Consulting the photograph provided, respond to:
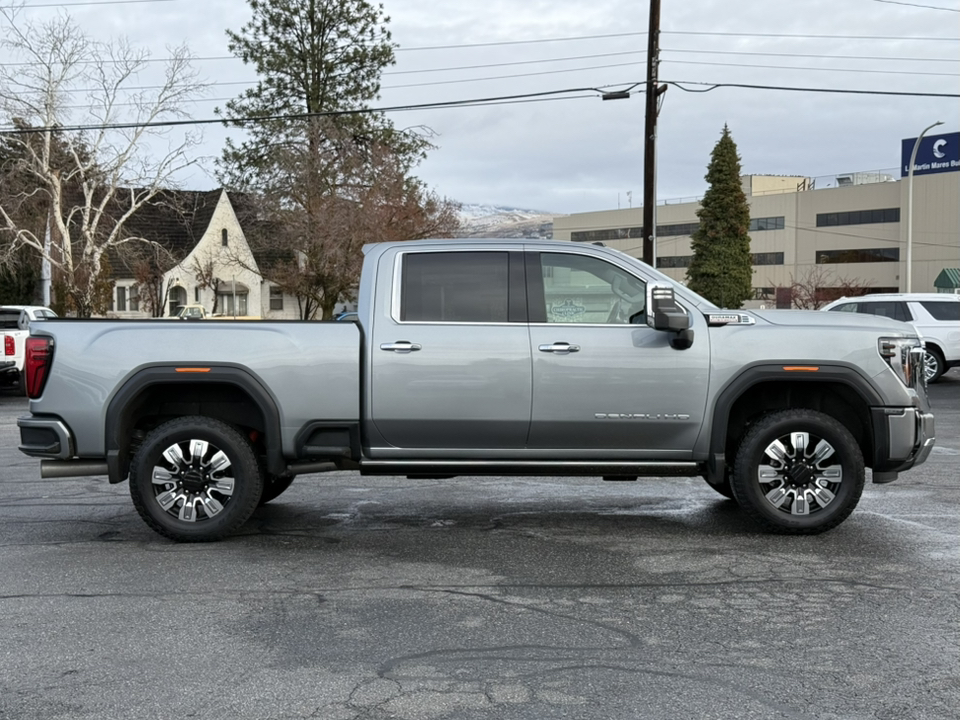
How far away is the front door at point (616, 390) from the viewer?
7109 millimetres

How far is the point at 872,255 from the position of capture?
252 feet

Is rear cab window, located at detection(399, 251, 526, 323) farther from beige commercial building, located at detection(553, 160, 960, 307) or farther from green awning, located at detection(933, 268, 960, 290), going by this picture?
beige commercial building, located at detection(553, 160, 960, 307)

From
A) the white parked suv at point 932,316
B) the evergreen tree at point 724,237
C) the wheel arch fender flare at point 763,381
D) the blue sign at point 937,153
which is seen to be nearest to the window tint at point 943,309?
the white parked suv at point 932,316

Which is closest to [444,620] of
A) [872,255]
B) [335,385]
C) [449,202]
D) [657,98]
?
[335,385]

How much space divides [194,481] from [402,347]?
66.2 inches

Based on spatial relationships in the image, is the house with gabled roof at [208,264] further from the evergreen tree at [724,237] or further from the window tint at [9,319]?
the window tint at [9,319]

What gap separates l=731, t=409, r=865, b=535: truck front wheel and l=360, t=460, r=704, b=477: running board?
41 centimetres

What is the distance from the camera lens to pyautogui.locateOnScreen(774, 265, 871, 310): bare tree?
2309 inches

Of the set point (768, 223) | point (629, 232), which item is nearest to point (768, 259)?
point (768, 223)

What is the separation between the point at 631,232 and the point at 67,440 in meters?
94.4

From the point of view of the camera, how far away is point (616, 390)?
711cm

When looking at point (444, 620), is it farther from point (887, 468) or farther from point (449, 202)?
point (449, 202)

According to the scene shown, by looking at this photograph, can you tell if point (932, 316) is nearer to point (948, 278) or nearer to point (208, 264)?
point (948, 278)

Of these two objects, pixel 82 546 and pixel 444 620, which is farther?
pixel 82 546
